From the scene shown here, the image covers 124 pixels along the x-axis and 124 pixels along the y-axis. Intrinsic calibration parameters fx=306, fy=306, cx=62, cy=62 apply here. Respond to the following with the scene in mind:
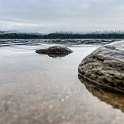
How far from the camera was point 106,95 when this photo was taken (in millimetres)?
7816

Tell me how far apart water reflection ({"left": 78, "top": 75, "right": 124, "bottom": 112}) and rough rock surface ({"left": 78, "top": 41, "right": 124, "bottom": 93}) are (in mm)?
265

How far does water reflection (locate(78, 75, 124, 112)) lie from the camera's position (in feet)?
22.7

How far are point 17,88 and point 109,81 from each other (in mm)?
2560

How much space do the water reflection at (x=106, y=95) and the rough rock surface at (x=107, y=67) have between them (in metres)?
0.26

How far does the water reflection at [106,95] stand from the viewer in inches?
272

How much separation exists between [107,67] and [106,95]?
1.31 metres

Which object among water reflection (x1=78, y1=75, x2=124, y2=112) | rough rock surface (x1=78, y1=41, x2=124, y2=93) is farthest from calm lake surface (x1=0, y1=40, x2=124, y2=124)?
rough rock surface (x1=78, y1=41, x2=124, y2=93)

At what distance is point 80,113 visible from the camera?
626 cm

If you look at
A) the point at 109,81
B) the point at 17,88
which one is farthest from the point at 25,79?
the point at 109,81

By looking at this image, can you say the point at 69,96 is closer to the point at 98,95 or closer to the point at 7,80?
the point at 98,95

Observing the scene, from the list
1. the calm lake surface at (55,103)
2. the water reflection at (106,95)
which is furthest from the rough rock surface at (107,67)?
the calm lake surface at (55,103)

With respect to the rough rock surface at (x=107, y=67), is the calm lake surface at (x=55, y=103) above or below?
below

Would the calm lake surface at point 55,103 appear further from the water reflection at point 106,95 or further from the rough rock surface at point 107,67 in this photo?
the rough rock surface at point 107,67

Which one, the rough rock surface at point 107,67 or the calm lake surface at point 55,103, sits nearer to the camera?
the calm lake surface at point 55,103
